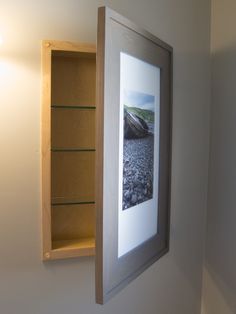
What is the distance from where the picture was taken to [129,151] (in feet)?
3.82

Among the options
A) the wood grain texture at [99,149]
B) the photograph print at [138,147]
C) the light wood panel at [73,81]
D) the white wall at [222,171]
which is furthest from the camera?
the white wall at [222,171]

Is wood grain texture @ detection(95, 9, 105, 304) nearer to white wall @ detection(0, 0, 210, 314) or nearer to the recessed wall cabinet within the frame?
the recessed wall cabinet

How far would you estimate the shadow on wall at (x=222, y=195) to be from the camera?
63.2 inches

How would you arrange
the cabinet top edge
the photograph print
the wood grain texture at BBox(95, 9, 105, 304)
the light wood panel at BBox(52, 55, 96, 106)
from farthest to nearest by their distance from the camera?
1. the light wood panel at BBox(52, 55, 96, 106)
2. the cabinet top edge
3. the photograph print
4. the wood grain texture at BBox(95, 9, 105, 304)

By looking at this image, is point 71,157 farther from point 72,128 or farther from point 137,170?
point 137,170

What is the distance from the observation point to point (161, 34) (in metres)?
1.61

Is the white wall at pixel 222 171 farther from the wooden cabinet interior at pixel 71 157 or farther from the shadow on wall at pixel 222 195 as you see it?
the wooden cabinet interior at pixel 71 157

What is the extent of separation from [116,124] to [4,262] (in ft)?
2.63

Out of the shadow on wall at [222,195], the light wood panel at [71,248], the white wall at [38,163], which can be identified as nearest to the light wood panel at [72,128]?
the white wall at [38,163]

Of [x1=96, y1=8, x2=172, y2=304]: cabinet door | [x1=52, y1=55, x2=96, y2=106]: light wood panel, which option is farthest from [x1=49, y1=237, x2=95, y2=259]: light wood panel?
[x1=52, y1=55, x2=96, y2=106]: light wood panel

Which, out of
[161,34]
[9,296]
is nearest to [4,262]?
[9,296]

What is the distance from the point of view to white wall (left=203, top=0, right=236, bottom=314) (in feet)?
5.26

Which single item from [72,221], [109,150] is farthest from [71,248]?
[109,150]

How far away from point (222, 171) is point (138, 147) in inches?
26.3
